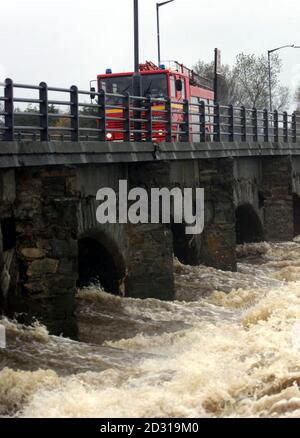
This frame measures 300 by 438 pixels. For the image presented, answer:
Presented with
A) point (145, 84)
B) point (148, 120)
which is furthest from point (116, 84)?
point (148, 120)

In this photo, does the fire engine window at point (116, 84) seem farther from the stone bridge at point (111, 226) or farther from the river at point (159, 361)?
the river at point (159, 361)

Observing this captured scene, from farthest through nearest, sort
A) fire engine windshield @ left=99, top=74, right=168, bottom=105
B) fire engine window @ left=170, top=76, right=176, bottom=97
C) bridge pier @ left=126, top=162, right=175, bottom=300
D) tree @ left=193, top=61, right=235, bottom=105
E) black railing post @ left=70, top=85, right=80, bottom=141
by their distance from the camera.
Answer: tree @ left=193, top=61, right=235, bottom=105, fire engine window @ left=170, top=76, right=176, bottom=97, fire engine windshield @ left=99, top=74, right=168, bottom=105, bridge pier @ left=126, top=162, right=175, bottom=300, black railing post @ left=70, top=85, right=80, bottom=141

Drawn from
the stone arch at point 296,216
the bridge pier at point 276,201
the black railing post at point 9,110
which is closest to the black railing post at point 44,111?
the black railing post at point 9,110

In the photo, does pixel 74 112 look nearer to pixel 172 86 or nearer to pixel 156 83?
pixel 156 83

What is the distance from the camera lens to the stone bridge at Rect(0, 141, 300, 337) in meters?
16.5

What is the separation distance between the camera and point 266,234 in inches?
1378

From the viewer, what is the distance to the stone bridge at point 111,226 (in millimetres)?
16547

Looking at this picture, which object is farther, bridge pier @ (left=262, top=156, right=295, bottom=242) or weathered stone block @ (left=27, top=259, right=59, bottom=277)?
bridge pier @ (left=262, top=156, right=295, bottom=242)

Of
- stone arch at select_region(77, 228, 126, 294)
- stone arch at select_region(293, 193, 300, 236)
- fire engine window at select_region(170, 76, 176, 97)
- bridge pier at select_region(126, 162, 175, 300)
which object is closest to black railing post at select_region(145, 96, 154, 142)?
bridge pier at select_region(126, 162, 175, 300)


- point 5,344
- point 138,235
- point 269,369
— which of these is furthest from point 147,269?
point 269,369

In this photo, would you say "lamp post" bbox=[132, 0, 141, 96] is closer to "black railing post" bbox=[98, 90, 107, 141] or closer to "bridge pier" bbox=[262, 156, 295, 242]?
"black railing post" bbox=[98, 90, 107, 141]

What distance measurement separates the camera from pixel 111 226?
68.2 feet

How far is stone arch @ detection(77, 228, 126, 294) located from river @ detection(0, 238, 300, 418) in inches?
13.3

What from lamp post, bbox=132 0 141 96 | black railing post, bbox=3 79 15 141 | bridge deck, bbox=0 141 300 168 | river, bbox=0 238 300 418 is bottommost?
river, bbox=0 238 300 418
